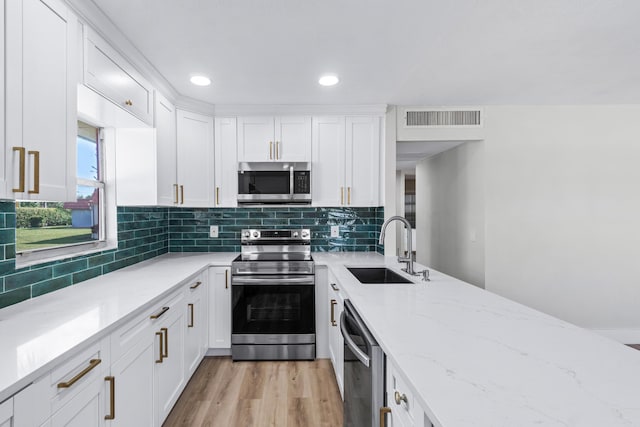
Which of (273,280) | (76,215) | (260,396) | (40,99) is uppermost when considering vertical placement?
(40,99)

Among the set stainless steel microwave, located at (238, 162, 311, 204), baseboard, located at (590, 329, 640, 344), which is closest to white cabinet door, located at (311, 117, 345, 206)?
stainless steel microwave, located at (238, 162, 311, 204)

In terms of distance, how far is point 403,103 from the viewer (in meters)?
3.22

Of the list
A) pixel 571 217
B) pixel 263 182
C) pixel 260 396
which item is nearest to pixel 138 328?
pixel 260 396

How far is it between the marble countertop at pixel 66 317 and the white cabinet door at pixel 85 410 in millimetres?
177

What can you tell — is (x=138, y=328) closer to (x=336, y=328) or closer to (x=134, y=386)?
(x=134, y=386)

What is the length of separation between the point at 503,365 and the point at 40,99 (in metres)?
1.80

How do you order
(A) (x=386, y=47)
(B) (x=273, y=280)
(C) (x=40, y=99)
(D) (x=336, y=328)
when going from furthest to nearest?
(B) (x=273, y=280), (D) (x=336, y=328), (A) (x=386, y=47), (C) (x=40, y=99)

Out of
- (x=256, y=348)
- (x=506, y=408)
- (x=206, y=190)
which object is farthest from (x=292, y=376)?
A: (x=506, y=408)

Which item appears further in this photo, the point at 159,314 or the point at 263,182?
the point at 263,182

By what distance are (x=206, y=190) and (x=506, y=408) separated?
2919mm

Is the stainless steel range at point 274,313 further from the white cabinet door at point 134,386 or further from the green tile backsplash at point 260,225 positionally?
the white cabinet door at point 134,386

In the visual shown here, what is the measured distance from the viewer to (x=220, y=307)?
9.52ft

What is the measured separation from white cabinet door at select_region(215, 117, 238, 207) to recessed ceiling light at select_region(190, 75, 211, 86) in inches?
23.2

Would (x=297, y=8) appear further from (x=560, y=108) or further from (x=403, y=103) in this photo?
(x=560, y=108)
